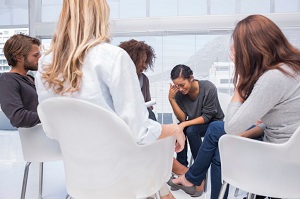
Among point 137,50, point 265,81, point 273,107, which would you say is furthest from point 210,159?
point 137,50

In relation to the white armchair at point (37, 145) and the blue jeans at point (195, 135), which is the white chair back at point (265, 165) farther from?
the blue jeans at point (195, 135)

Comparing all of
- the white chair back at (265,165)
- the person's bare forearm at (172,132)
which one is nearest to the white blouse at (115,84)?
the person's bare forearm at (172,132)

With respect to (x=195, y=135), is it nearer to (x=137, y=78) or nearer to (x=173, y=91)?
(x=173, y=91)

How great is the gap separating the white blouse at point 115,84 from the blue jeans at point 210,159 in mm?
827

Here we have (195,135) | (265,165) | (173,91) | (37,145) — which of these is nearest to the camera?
(265,165)

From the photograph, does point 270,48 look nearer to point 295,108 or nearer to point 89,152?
point 295,108

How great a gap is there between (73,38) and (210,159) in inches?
46.8

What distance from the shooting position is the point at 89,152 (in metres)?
1.22

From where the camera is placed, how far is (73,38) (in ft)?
4.20

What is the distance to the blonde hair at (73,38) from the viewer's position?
1.25 m

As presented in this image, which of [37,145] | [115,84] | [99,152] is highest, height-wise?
[115,84]

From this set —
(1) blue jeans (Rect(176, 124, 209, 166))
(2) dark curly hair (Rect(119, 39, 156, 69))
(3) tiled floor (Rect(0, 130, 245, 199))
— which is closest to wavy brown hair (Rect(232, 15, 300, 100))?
(3) tiled floor (Rect(0, 130, 245, 199))

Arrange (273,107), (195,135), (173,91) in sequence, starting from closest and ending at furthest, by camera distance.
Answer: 1. (273,107)
2. (195,135)
3. (173,91)

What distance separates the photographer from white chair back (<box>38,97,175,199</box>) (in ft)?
3.84
